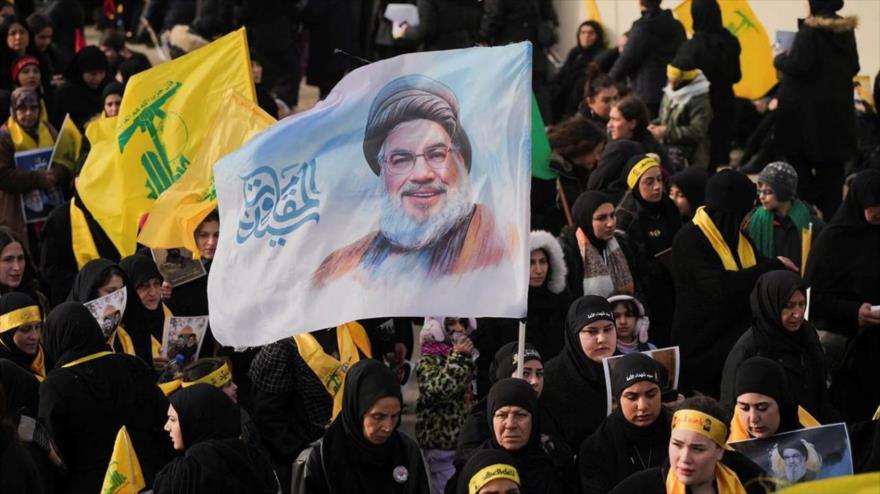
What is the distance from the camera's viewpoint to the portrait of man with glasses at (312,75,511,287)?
7711mm

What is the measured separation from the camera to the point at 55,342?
805 centimetres

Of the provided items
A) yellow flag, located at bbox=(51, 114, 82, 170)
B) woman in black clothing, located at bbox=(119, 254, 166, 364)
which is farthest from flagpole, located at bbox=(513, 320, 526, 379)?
yellow flag, located at bbox=(51, 114, 82, 170)

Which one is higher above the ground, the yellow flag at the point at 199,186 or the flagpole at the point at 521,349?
the yellow flag at the point at 199,186

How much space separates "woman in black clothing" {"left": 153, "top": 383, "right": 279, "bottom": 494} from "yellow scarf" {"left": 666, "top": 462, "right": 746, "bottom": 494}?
150 cm

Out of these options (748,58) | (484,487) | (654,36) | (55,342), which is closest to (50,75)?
(654,36)

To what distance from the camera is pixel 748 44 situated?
53.6 ft

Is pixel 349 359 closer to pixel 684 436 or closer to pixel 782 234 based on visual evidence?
pixel 684 436

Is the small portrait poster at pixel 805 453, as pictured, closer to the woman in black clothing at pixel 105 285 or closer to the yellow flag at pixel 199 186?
the woman in black clothing at pixel 105 285

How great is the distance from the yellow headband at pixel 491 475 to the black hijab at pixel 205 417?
945 mm

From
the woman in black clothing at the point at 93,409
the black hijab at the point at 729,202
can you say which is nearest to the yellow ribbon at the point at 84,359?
the woman in black clothing at the point at 93,409

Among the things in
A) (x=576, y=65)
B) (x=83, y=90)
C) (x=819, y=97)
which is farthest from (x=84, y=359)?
(x=576, y=65)

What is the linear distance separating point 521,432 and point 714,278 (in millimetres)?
2782

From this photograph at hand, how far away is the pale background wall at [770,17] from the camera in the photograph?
1628 centimetres

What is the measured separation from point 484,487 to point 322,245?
4.34 feet
